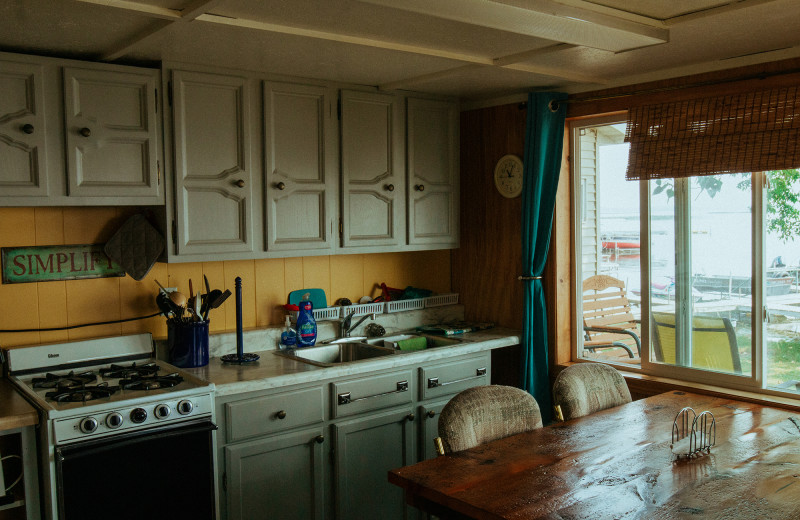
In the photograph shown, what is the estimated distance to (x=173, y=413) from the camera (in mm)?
2549

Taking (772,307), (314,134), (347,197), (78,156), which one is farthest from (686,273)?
(78,156)

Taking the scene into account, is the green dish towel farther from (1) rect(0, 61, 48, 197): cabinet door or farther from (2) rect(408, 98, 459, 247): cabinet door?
(1) rect(0, 61, 48, 197): cabinet door

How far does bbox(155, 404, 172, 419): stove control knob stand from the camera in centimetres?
251

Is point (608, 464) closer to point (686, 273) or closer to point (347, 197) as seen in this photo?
point (686, 273)

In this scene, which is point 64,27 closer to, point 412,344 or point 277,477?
point 277,477

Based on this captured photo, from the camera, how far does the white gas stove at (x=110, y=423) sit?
91.7 inches

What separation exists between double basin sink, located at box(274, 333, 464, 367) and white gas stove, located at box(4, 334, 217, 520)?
2.52 ft

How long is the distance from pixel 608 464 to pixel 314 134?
2.01 m

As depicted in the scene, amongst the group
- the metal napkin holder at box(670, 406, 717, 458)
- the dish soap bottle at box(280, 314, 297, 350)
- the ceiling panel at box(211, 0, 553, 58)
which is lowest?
the metal napkin holder at box(670, 406, 717, 458)

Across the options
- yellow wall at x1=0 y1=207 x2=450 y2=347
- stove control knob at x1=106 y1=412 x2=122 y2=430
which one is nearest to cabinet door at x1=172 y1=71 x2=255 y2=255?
yellow wall at x1=0 y1=207 x2=450 y2=347

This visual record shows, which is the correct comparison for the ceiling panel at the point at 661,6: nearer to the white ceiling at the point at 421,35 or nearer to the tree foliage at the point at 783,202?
the white ceiling at the point at 421,35

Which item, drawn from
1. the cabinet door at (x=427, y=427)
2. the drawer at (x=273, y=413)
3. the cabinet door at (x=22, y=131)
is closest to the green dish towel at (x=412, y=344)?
the cabinet door at (x=427, y=427)

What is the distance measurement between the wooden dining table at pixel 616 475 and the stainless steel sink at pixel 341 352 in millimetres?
1186

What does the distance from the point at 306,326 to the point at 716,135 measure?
80.7 inches
